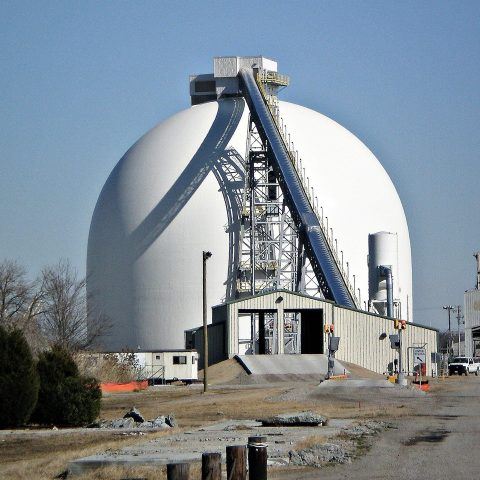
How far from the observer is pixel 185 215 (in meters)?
80.4

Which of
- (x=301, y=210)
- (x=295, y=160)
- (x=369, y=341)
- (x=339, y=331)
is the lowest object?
(x=369, y=341)

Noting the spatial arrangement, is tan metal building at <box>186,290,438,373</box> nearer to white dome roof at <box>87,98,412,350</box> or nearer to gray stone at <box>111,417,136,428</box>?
white dome roof at <box>87,98,412,350</box>

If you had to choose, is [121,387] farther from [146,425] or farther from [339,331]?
[146,425]

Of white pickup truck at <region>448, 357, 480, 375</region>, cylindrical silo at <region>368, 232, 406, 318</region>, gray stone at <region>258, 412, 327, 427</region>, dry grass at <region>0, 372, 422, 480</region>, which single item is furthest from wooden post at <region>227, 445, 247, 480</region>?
white pickup truck at <region>448, 357, 480, 375</region>

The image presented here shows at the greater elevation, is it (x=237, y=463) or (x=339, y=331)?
(x=339, y=331)

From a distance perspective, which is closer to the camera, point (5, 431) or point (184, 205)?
point (5, 431)

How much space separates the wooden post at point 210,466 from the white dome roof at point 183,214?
62.9 m

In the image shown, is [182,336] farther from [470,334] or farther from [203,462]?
[203,462]

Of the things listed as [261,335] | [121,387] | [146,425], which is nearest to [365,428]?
[146,425]

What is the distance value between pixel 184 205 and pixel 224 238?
3393 mm

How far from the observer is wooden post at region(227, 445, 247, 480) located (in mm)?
16875

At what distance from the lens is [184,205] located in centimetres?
8056

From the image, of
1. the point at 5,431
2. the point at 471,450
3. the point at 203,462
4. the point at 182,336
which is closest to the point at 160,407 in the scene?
the point at 5,431

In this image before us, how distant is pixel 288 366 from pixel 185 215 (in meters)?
19.6
